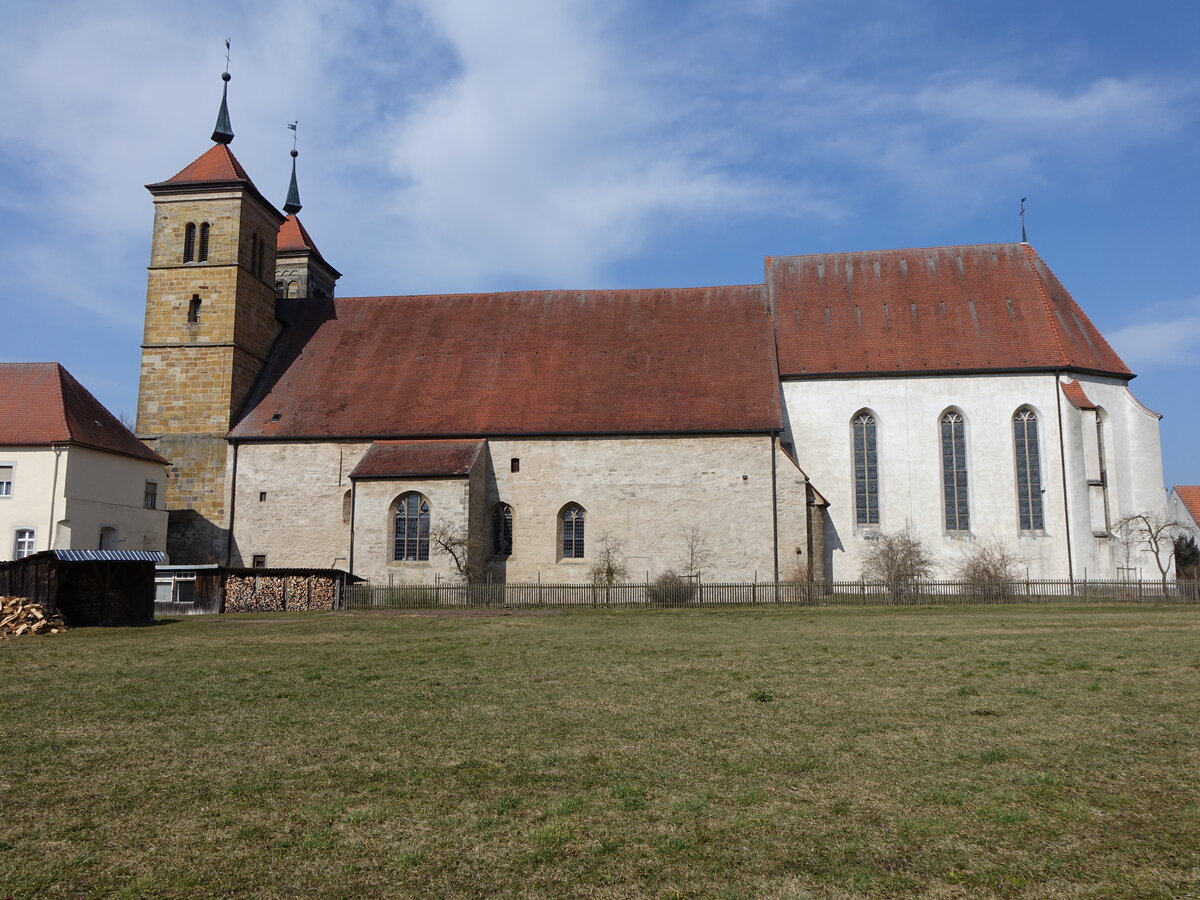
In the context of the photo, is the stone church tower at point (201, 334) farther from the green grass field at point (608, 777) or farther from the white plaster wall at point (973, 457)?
the green grass field at point (608, 777)

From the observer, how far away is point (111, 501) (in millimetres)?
30250

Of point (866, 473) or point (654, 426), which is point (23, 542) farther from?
point (866, 473)

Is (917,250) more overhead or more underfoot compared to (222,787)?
more overhead

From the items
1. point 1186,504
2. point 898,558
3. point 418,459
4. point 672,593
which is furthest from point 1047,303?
point 1186,504

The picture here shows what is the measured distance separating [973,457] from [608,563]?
1277 cm

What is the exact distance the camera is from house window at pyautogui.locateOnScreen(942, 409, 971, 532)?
3225 centimetres

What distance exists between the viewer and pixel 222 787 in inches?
264

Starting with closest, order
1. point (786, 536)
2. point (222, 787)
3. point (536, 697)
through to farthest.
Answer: point (222, 787) → point (536, 697) → point (786, 536)

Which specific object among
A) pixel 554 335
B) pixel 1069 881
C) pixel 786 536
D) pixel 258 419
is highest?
pixel 554 335

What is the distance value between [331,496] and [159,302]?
10.1 meters

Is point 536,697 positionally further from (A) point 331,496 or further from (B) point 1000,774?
(A) point 331,496

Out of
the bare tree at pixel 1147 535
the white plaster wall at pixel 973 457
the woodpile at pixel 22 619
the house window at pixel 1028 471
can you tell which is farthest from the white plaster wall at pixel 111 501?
the bare tree at pixel 1147 535

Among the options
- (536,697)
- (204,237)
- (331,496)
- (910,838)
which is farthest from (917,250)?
(910,838)

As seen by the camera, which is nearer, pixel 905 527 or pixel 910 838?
pixel 910 838
